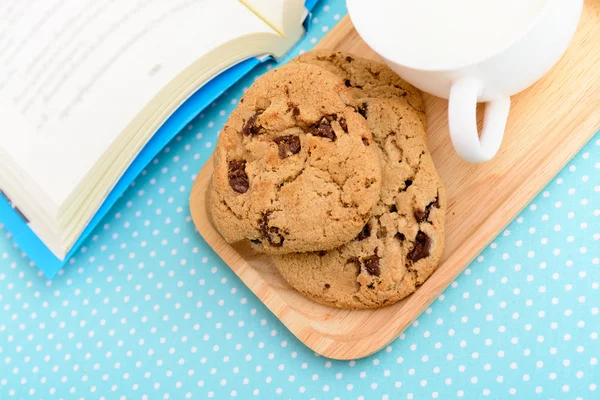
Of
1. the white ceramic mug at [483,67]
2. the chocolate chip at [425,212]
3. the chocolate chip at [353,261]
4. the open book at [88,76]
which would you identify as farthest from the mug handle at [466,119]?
the open book at [88,76]

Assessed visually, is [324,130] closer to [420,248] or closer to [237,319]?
[420,248]

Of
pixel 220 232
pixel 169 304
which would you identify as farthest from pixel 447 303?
pixel 169 304

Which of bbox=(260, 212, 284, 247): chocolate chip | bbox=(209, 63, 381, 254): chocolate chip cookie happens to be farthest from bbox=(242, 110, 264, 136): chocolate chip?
bbox=(260, 212, 284, 247): chocolate chip

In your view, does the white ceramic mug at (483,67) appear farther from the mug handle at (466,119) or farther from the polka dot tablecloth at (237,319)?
the polka dot tablecloth at (237,319)

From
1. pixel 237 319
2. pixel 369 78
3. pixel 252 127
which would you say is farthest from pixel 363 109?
pixel 237 319

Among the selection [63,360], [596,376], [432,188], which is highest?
[432,188]

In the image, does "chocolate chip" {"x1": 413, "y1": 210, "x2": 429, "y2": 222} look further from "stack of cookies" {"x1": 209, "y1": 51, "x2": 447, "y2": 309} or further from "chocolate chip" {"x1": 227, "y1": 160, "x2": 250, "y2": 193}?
"chocolate chip" {"x1": 227, "y1": 160, "x2": 250, "y2": 193}

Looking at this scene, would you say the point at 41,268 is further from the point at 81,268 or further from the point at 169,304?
the point at 169,304
